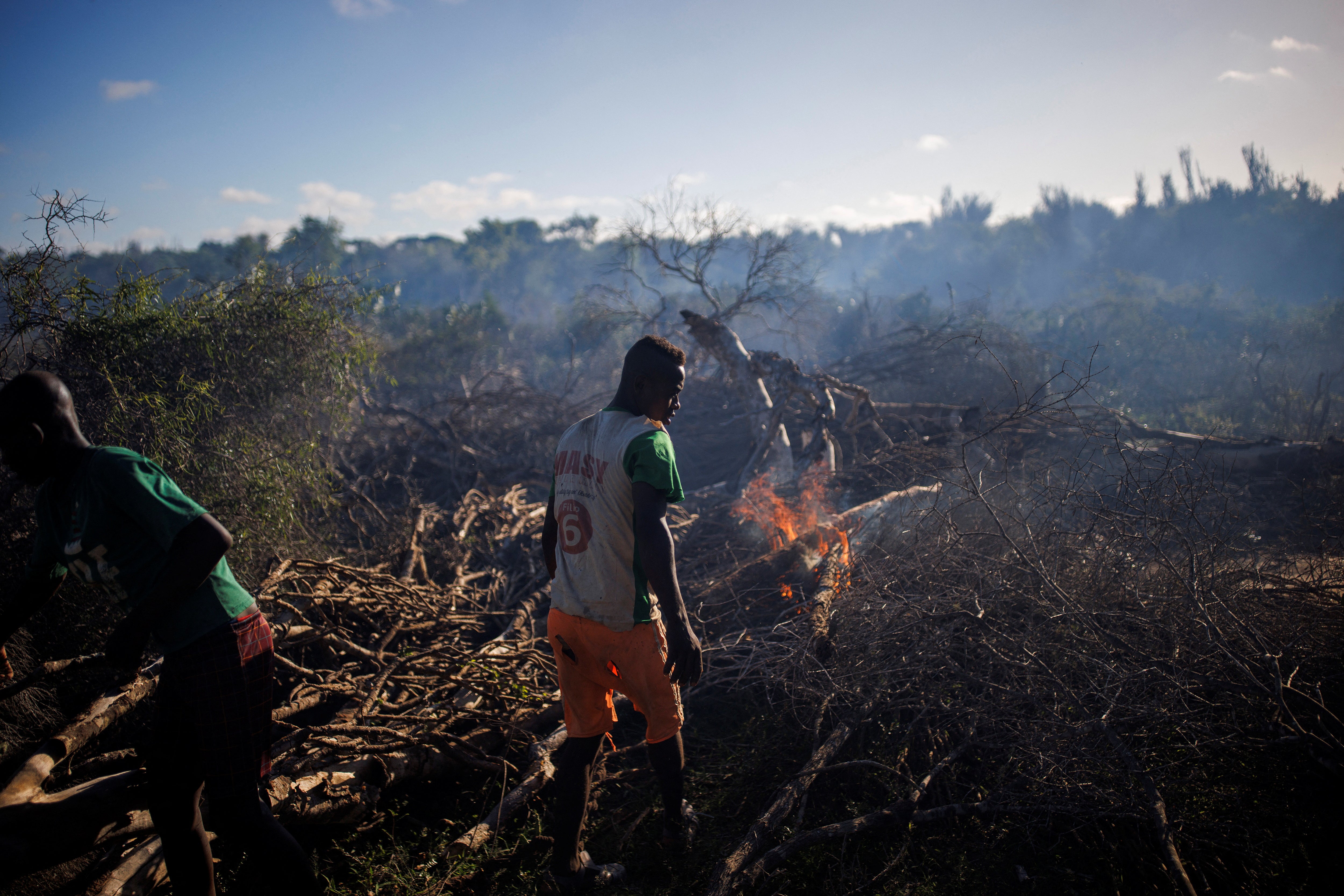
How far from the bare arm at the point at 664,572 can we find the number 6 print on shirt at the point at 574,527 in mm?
172

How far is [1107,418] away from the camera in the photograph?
8234mm

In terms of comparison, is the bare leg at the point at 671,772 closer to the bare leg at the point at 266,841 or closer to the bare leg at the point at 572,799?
the bare leg at the point at 572,799

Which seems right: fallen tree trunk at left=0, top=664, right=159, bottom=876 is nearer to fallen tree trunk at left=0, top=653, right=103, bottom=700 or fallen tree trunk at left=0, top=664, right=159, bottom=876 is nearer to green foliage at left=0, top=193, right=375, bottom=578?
fallen tree trunk at left=0, top=653, right=103, bottom=700

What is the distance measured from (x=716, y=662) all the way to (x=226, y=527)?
11.9 feet

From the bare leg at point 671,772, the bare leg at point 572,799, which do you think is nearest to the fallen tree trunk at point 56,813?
the bare leg at point 572,799

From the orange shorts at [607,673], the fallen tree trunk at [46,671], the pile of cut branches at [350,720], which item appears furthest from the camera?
the fallen tree trunk at [46,671]

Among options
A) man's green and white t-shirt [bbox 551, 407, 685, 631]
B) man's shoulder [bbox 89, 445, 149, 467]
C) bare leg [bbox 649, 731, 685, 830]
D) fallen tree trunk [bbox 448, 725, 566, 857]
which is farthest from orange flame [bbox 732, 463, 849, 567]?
man's shoulder [bbox 89, 445, 149, 467]

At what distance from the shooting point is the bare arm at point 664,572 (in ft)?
6.77

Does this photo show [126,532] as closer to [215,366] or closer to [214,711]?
[214,711]

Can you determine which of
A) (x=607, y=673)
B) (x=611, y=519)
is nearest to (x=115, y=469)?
(x=611, y=519)

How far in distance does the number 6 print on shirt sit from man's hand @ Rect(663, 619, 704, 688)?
42 cm

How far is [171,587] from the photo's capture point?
1715 millimetres

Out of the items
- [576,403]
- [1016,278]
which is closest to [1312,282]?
[1016,278]

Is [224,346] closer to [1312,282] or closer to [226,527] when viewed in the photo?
[226,527]
